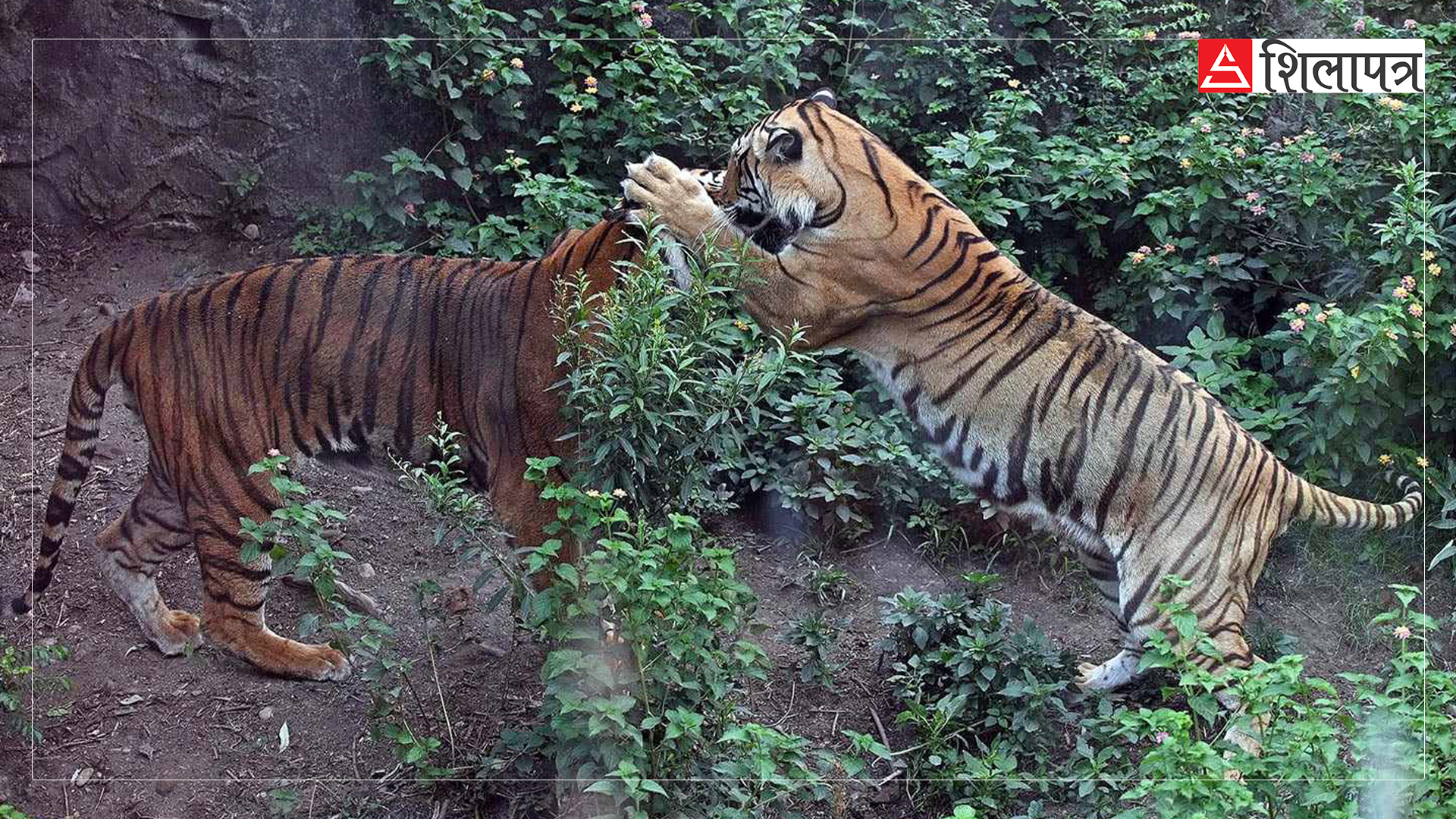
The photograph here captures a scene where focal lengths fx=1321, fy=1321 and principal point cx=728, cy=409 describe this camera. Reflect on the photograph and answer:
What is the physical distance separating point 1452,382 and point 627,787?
112 inches

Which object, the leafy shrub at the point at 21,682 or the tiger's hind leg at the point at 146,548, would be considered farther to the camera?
the tiger's hind leg at the point at 146,548

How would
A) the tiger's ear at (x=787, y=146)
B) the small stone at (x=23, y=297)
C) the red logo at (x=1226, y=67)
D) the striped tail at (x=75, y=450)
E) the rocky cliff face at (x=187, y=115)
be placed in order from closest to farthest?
the striped tail at (x=75, y=450), the tiger's ear at (x=787, y=146), the red logo at (x=1226, y=67), the small stone at (x=23, y=297), the rocky cliff face at (x=187, y=115)

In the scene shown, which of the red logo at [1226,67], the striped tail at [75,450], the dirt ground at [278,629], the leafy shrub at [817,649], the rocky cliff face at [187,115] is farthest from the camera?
the rocky cliff face at [187,115]

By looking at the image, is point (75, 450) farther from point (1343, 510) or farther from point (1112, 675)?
point (1343, 510)

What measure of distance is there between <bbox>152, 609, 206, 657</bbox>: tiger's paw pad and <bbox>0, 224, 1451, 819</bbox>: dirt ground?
36mm

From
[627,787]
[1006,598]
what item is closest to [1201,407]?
[1006,598]

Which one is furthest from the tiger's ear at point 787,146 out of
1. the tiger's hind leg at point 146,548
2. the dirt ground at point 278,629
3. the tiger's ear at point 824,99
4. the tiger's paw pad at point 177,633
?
the tiger's paw pad at point 177,633

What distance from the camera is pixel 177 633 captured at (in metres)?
3.40

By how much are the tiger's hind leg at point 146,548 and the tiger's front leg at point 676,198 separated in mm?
1452

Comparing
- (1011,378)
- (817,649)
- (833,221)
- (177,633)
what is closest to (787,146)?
(833,221)

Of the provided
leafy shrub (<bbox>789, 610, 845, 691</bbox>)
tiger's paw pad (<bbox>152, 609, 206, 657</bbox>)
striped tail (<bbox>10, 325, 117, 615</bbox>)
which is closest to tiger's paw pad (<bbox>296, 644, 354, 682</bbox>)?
tiger's paw pad (<bbox>152, 609, 206, 657</bbox>)

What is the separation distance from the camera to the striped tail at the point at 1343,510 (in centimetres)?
338

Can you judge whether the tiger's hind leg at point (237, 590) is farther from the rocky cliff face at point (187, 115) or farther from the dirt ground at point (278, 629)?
the rocky cliff face at point (187, 115)

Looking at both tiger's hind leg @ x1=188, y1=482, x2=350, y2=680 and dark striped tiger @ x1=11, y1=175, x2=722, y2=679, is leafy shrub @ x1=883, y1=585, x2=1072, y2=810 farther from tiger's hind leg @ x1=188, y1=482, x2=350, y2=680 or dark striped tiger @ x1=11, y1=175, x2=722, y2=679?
tiger's hind leg @ x1=188, y1=482, x2=350, y2=680
